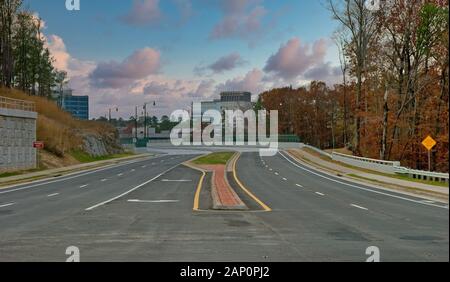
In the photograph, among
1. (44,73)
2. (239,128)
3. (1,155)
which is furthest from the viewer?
(239,128)

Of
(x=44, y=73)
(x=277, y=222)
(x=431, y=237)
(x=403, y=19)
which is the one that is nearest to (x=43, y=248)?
(x=277, y=222)

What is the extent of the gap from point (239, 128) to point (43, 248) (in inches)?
6131

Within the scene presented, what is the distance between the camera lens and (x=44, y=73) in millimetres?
100688

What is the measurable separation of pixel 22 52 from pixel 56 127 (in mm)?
28986

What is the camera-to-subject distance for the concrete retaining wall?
151 ft

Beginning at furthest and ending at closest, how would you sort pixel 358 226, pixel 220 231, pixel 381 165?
pixel 381 165 → pixel 358 226 → pixel 220 231

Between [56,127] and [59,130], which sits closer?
[59,130]

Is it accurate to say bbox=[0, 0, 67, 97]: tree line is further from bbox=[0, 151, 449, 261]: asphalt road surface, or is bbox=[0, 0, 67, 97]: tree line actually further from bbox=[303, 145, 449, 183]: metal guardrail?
bbox=[0, 151, 449, 261]: asphalt road surface

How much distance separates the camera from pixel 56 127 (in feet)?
218

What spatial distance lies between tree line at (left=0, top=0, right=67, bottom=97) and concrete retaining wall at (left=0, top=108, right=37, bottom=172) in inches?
984

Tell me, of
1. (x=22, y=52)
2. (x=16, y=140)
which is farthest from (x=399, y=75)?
(x=22, y=52)

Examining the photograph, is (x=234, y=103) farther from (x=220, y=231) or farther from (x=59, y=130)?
(x=220, y=231)
